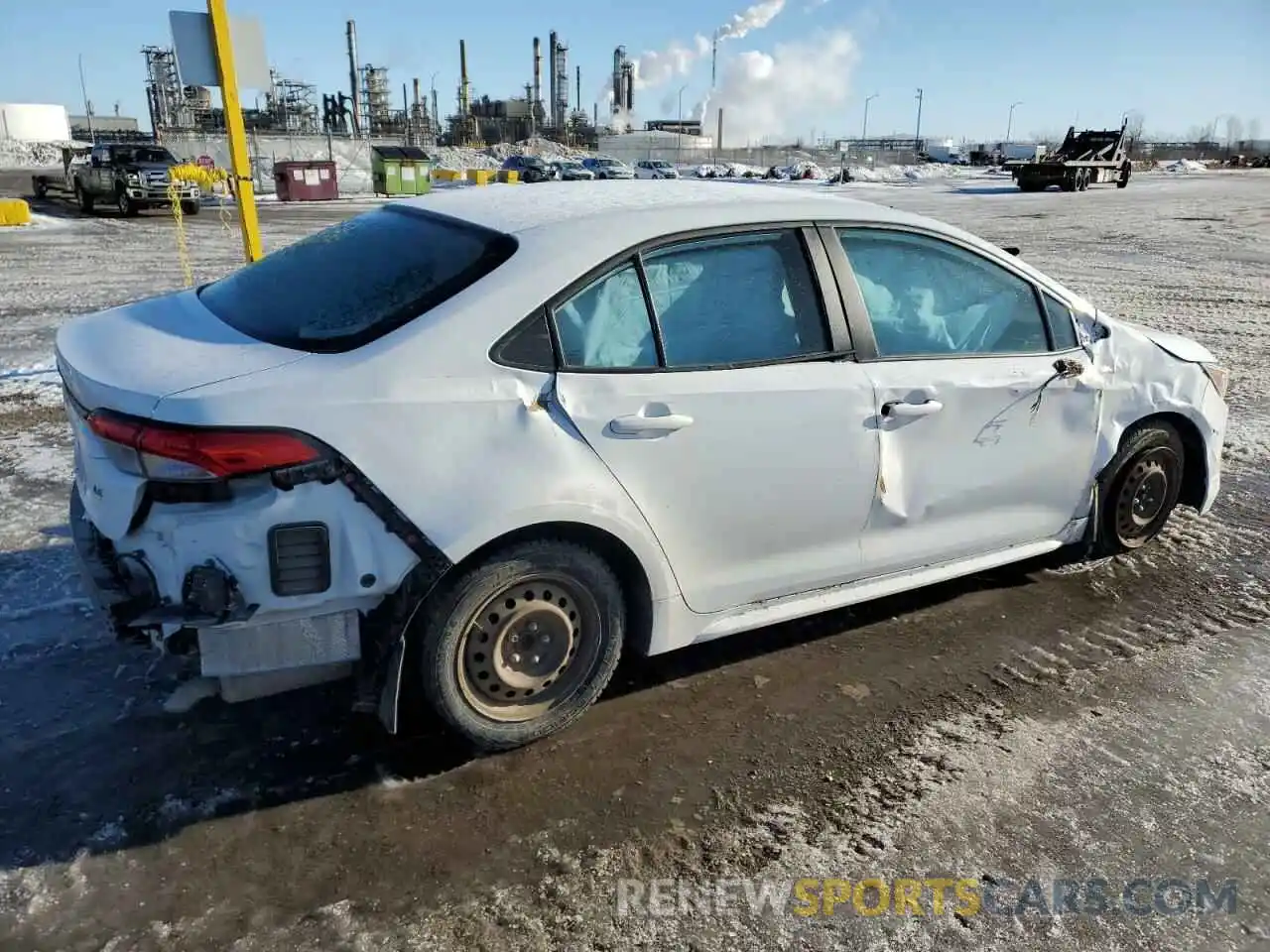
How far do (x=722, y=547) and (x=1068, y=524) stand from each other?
1.87m

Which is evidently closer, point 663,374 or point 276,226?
point 663,374

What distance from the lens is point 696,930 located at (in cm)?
236

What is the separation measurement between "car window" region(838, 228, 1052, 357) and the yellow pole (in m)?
4.36

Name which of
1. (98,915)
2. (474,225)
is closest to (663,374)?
(474,225)

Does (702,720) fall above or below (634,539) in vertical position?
below

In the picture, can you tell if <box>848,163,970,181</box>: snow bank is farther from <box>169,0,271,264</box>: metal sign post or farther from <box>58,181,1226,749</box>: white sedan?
<box>58,181,1226,749</box>: white sedan

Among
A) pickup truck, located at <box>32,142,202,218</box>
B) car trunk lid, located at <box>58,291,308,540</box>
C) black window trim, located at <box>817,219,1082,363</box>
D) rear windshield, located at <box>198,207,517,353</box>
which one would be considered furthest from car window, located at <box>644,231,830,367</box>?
pickup truck, located at <box>32,142,202,218</box>

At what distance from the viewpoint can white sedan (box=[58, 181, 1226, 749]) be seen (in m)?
2.50

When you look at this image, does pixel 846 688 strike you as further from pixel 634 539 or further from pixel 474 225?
pixel 474 225

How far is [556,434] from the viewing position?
9.07 feet

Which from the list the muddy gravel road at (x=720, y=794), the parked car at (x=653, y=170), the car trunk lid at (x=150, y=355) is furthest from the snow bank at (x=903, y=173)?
the car trunk lid at (x=150, y=355)

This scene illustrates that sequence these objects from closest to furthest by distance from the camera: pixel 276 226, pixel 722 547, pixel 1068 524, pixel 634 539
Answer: pixel 634 539
pixel 722 547
pixel 1068 524
pixel 276 226

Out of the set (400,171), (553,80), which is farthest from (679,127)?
(400,171)

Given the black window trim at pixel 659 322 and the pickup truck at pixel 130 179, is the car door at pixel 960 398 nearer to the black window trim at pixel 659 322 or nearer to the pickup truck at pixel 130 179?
the black window trim at pixel 659 322
